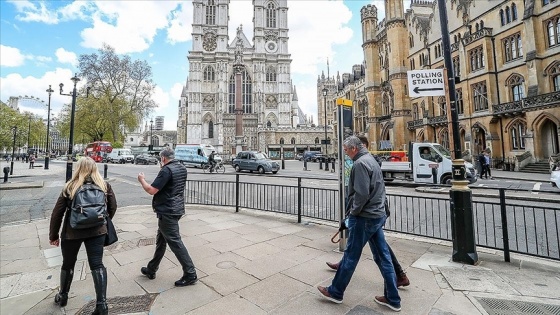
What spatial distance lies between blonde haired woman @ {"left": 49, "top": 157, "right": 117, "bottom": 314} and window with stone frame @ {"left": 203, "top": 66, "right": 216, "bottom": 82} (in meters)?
65.6

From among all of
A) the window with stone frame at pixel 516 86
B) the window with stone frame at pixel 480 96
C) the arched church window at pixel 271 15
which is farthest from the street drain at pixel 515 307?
the arched church window at pixel 271 15

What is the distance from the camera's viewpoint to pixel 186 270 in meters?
3.54

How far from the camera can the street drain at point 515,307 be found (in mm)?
2854

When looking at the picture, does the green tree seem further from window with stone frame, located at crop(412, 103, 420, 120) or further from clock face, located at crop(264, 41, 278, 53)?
window with stone frame, located at crop(412, 103, 420, 120)

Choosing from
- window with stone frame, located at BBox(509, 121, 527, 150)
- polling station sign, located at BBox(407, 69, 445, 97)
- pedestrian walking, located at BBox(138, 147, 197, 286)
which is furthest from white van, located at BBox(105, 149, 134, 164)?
window with stone frame, located at BBox(509, 121, 527, 150)

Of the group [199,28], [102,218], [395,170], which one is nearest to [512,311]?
[102,218]

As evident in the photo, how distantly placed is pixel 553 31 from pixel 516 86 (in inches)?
175

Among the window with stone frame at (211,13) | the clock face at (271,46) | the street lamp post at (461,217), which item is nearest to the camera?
the street lamp post at (461,217)

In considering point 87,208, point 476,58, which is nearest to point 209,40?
point 476,58

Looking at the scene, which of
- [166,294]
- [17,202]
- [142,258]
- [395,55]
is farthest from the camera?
[395,55]

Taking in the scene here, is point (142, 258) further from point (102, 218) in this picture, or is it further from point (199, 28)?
point (199, 28)

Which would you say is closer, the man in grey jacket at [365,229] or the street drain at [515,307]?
the street drain at [515,307]

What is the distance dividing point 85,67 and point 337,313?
52.3 metres

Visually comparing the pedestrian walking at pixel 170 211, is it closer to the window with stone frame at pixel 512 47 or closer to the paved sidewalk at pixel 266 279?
the paved sidewalk at pixel 266 279
